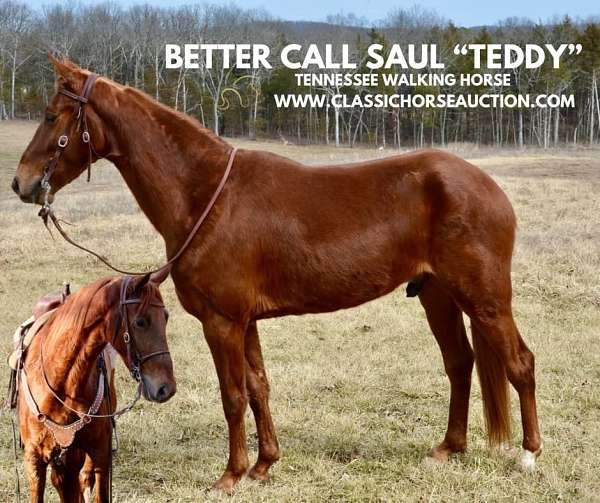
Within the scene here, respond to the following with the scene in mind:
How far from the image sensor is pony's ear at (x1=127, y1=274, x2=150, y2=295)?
3.11m

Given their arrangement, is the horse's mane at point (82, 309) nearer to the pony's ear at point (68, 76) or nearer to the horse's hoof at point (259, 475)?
the pony's ear at point (68, 76)

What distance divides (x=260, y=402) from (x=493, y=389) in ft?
4.98

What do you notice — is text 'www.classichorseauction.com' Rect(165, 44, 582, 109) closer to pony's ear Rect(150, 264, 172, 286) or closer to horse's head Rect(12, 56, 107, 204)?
horse's head Rect(12, 56, 107, 204)

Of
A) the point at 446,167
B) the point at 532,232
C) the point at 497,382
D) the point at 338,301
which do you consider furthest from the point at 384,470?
the point at 532,232

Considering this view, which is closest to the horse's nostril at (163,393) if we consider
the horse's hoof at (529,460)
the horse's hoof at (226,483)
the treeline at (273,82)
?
the horse's hoof at (226,483)

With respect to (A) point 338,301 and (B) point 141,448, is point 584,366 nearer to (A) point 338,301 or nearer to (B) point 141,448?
(A) point 338,301

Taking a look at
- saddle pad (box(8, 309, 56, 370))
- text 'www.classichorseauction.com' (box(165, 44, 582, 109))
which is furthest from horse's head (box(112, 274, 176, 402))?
text 'www.classichorseauction.com' (box(165, 44, 582, 109))

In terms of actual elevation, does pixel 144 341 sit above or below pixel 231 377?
above

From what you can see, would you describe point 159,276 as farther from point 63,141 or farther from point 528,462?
point 528,462

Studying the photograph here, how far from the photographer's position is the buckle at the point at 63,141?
3.73 m

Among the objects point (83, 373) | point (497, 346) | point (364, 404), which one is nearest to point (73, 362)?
point (83, 373)

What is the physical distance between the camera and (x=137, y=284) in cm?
A: 310

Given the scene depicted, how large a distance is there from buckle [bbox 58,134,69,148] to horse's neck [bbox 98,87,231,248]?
268 millimetres

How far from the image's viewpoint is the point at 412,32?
261ft
